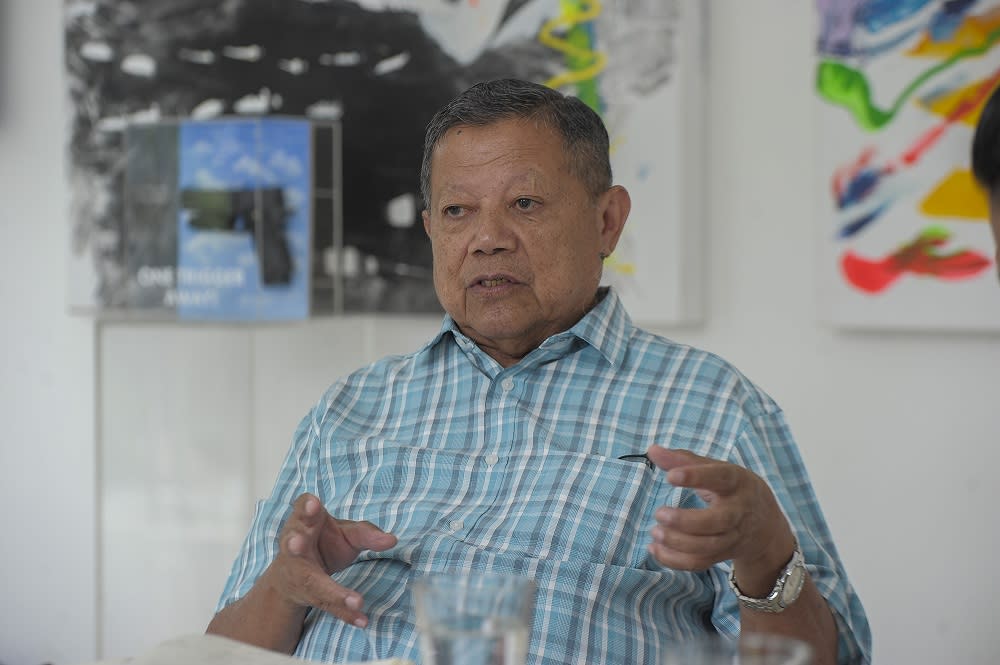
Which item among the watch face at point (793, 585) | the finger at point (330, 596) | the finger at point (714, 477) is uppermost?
the finger at point (714, 477)

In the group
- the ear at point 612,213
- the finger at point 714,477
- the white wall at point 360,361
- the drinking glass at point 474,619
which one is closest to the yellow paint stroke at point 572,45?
the white wall at point 360,361

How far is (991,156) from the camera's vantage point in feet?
3.81

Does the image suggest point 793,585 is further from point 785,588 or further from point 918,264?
point 918,264

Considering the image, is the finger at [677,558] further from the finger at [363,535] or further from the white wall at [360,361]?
the white wall at [360,361]

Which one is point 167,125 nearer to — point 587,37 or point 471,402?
point 587,37

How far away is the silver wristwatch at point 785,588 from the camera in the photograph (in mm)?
1130

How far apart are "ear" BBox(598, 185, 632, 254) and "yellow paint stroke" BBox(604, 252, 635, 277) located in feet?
2.21

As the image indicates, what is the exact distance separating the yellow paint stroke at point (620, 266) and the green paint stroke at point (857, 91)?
511 mm

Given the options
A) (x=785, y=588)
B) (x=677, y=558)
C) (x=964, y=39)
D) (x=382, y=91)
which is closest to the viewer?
(x=677, y=558)

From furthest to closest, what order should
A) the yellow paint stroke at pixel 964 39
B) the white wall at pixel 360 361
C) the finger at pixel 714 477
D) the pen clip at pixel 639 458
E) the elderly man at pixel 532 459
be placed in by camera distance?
the white wall at pixel 360 361, the yellow paint stroke at pixel 964 39, the pen clip at pixel 639 458, the elderly man at pixel 532 459, the finger at pixel 714 477

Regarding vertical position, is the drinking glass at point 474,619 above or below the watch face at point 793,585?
above

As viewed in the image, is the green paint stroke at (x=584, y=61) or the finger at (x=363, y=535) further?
the green paint stroke at (x=584, y=61)

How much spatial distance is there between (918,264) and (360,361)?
1233 mm

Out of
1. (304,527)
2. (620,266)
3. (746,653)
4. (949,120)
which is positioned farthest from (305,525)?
(949,120)
